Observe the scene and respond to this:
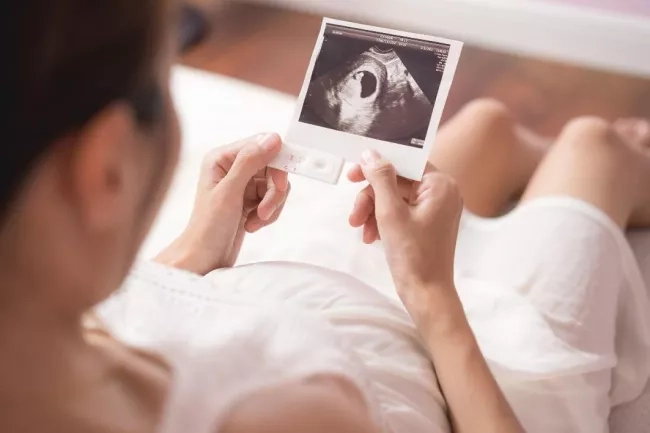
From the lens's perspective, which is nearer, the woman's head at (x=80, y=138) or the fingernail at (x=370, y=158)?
the woman's head at (x=80, y=138)

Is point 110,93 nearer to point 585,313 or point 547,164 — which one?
point 585,313

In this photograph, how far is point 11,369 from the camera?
413mm

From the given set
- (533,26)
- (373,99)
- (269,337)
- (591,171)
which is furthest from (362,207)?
(533,26)

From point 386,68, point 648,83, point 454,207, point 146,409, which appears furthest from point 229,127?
point 648,83

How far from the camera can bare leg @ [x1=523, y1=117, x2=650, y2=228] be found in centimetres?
93

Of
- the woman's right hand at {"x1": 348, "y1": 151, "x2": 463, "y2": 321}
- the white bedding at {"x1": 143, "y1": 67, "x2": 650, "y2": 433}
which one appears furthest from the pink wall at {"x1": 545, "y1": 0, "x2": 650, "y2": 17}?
the woman's right hand at {"x1": 348, "y1": 151, "x2": 463, "y2": 321}

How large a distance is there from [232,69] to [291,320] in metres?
1.26

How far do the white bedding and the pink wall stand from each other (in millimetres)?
755

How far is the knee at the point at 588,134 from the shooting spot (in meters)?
0.99

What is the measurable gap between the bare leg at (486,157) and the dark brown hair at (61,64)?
703 millimetres

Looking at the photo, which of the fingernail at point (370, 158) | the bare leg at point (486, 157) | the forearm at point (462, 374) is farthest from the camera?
the bare leg at point (486, 157)

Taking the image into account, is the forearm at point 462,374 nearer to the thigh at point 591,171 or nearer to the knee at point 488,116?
the thigh at point 591,171

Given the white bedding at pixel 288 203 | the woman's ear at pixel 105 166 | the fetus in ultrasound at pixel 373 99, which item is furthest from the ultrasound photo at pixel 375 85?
the woman's ear at pixel 105 166

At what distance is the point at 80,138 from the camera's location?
361 millimetres
